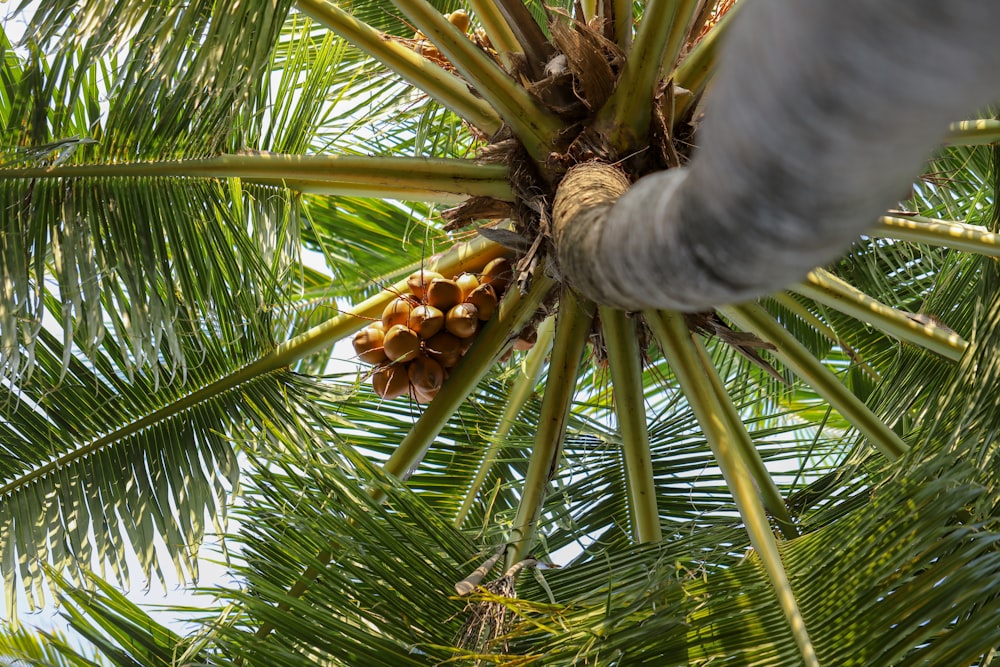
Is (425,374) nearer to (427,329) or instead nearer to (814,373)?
(427,329)

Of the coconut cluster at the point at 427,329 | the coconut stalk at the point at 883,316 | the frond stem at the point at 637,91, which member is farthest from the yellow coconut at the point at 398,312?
the coconut stalk at the point at 883,316

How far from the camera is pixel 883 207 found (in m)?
0.77

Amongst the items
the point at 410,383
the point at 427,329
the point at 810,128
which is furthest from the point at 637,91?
the point at 810,128

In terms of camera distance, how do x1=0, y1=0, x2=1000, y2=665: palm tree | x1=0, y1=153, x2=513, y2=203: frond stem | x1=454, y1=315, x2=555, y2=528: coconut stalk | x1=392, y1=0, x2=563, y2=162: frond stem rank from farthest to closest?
x1=454, y1=315, x2=555, y2=528: coconut stalk, x1=0, y1=153, x2=513, y2=203: frond stem, x1=392, y1=0, x2=563, y2=162: frond stem, x1=0, y1=0, x2=1000, y2=665: palm tree

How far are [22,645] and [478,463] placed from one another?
161cm

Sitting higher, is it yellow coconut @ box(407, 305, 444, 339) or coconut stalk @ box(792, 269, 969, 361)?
yellow coconut @ box(407, 305, 444, 339)

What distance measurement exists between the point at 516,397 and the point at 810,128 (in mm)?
2809

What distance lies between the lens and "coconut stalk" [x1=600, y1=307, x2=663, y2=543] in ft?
8.09

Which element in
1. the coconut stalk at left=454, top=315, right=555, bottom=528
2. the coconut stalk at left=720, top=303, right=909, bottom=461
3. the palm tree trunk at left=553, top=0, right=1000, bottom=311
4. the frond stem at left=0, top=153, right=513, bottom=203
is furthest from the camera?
the coconut stalk at left=454, top=315, right=555, bottom=528

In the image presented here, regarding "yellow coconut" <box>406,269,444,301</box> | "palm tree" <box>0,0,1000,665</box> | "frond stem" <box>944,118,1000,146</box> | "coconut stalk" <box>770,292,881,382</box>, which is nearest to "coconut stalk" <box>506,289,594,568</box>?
"palm tree" <box>0,0,1000,665</box>

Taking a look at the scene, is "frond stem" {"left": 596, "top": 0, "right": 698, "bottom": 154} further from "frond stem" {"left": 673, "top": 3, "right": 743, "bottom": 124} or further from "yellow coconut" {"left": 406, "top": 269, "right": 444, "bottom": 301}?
"yellow coconut" {"left": 406, "top": 269, "right": 444, "bottom": 301}

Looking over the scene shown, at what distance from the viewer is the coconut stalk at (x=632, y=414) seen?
247 centimetres

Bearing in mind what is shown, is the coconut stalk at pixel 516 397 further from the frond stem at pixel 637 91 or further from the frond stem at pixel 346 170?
the frond stem at pixel 637 91

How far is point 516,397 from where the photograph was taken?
11.3 feet
